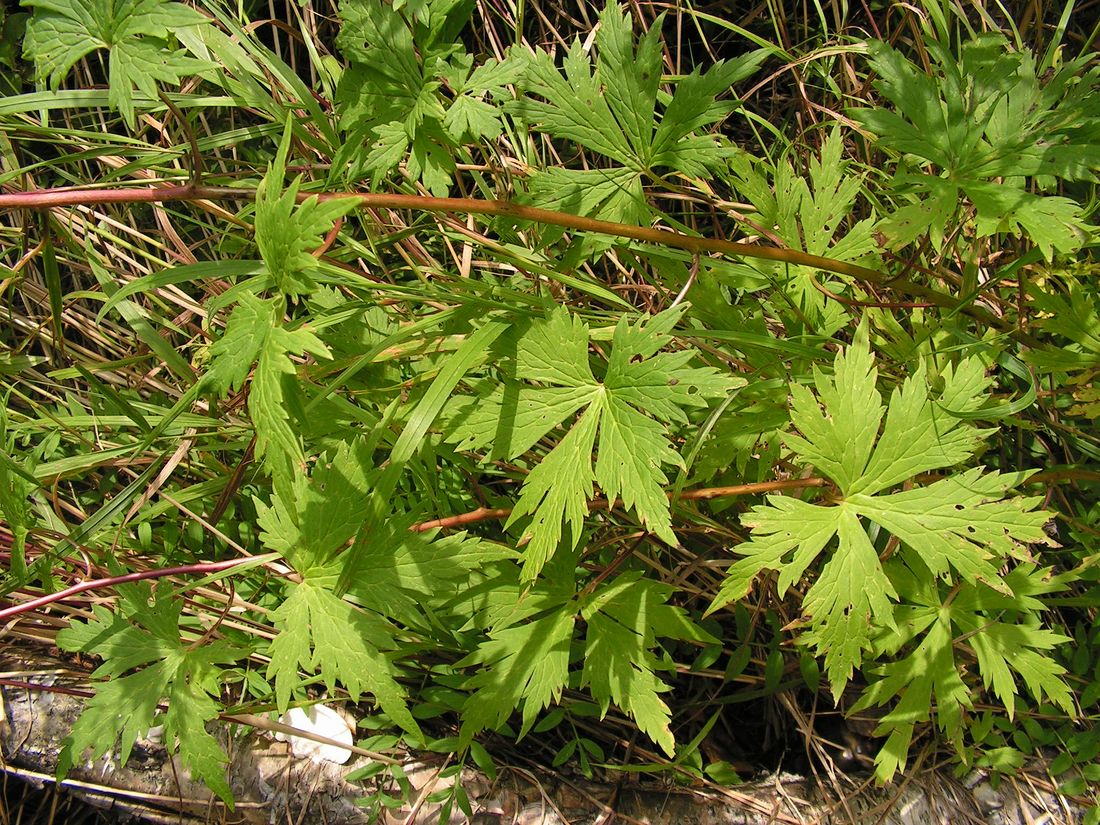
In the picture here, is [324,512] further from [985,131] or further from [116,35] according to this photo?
[985,131]

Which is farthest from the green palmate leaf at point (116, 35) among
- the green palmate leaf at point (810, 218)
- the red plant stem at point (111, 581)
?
the green palmate leaf at point (810, 218)

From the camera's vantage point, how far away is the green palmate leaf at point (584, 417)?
1.25 meters

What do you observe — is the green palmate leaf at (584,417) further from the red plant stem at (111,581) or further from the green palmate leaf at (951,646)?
the green palmate leaf at (951,646)

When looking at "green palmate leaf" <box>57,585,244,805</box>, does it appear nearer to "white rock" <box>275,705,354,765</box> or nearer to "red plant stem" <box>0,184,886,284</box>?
"white rock" <box>275,705,354,765</box>

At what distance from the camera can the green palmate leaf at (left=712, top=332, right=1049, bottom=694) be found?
1.33m

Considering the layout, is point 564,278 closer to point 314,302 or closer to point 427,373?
point 427,373

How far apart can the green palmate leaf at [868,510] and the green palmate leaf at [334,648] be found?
1.89ft

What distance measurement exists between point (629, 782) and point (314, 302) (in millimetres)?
1342

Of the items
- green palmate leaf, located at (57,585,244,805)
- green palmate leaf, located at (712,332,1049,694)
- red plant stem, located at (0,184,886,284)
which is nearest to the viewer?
red plant stem, located at (0,184,886,284)

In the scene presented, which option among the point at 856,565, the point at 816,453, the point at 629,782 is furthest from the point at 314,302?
the point at 629,782

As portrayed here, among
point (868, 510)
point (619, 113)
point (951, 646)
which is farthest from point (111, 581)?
point (951, 646)

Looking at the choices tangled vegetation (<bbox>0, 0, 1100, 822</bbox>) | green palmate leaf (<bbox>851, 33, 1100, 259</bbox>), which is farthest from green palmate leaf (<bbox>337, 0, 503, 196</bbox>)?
green palmate leaf (<bbox>851, 33, 1100, 259</bbox>)

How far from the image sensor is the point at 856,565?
1.33 metres

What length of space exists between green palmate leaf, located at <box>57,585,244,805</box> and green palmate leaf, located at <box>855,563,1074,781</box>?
4.28ft
